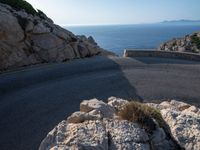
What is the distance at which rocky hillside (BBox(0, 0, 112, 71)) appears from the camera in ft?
64.5

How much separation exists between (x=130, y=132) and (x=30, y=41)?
15.4 meters

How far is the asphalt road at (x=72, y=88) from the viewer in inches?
450

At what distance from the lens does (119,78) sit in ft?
52.5

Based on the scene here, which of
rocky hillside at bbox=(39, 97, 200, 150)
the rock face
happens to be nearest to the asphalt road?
rocky hillside at bbox=(39, 97, 200, 150)

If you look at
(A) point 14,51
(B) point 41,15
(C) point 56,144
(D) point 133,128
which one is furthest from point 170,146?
(B) point 41,15

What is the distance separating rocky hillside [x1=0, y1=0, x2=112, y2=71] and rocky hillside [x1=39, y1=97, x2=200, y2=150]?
1299cm

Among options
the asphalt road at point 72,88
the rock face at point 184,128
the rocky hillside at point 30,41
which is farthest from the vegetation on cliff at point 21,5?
the rock face at point 184,128

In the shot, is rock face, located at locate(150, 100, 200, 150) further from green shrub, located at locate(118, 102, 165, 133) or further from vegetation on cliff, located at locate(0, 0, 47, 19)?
vegetation on cliff, located at locate(0, 0, 47, 19)

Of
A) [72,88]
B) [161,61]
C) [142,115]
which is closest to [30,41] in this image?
[72,88]

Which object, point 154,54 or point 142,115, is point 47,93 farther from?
point 154,54

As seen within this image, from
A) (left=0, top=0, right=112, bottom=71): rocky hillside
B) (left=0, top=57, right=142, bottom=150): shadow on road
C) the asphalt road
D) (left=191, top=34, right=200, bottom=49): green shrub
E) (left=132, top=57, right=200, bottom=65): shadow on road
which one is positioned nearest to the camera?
(left=0, top=57, right=142, bottom=150): shadow on road

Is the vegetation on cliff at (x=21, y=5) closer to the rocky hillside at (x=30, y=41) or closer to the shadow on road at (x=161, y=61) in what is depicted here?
the rocky hillside at (x=30, y=41)

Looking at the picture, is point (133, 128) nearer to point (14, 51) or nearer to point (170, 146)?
point (170, 146)

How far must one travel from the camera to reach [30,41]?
21.0m
